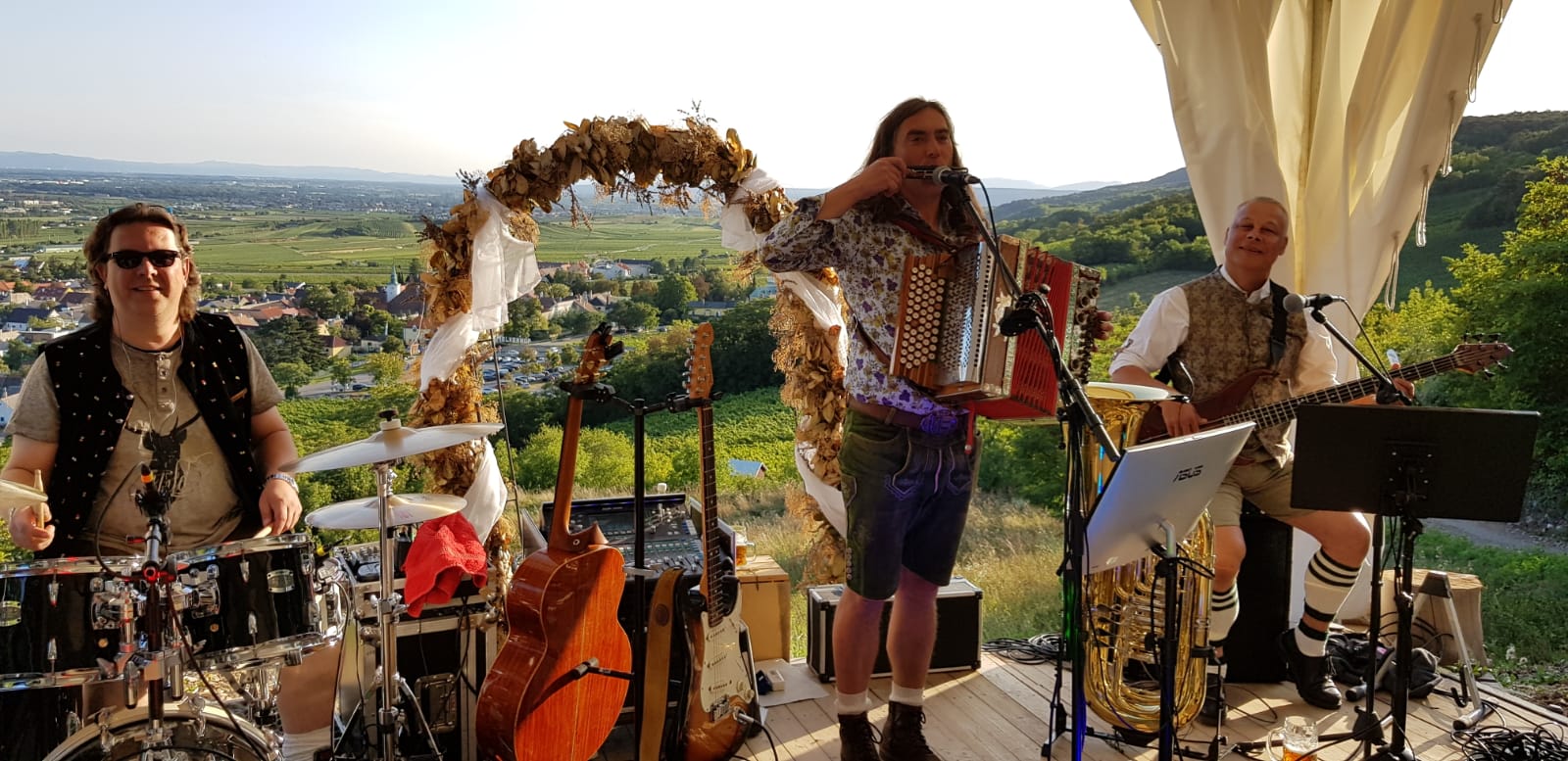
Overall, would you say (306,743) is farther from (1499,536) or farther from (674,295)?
(1499,536)

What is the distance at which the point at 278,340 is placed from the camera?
4086mm

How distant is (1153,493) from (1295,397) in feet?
6.06

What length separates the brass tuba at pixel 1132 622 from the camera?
126 inches

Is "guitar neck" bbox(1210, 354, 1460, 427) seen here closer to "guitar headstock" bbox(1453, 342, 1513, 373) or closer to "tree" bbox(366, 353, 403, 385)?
"guitar headstock" bbox(1453, 342, 1513, 373)

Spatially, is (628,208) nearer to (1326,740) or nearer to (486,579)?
(486,579)

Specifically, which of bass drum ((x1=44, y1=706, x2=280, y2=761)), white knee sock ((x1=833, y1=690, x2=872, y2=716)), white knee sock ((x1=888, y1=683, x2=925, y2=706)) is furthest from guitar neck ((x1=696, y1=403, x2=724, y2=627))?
bass drum ((x1=44, y1=706, x2=280, y2=761))

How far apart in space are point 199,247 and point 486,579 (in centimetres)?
175

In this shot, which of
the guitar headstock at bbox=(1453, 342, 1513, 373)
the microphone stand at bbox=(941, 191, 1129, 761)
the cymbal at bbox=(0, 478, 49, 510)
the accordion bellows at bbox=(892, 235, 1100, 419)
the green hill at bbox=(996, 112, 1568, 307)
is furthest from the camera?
the green hill at bbox=(996, 112, 1568, 307)

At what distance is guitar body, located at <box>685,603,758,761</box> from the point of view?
10.0 ft

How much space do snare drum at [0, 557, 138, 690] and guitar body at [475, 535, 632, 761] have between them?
0.92m

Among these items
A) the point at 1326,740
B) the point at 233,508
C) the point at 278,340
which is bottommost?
the point at 1326,740

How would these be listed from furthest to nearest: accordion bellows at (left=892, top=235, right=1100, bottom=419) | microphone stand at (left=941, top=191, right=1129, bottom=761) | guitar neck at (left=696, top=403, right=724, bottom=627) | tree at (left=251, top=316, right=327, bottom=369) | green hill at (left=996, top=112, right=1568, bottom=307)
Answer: green hill at (left=996, top=112, right=1568, bottom=307)
tree at (left=251, top=316, right=327, bottom=369)
guitar neck at (left=696, top=403, right=724, bottom=627)
accordion bellows at (left=892, top=235, right=1100, bottom=419)
microphone stand at (left=941, top=191, right=1129, bottom=761)

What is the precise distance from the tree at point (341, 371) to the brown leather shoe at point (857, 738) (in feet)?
8.44

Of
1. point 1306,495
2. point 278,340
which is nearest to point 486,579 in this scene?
point 278,340
